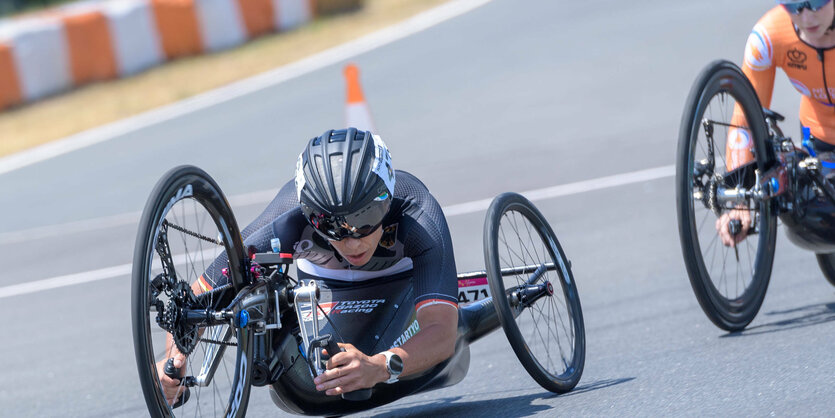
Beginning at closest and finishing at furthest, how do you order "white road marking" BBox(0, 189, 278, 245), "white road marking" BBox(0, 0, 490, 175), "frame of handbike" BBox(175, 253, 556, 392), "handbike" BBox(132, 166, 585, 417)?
"handbike" BBox(132, 166, 585, 417) → "frame of handbike" BBox(175, 253, 556, 392) → "white road marking" BBox(0, 189, 278, 245) → "white road marking" BBox(0, 0, 490, 175)

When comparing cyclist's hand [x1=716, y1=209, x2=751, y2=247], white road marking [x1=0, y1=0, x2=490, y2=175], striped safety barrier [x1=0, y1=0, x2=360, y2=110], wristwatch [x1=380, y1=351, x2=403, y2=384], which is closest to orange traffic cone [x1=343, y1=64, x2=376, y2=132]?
white road marking [x1=0, y1=0, x2=490, y2=175]

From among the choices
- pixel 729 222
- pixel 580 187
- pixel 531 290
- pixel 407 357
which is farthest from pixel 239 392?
pixel 580 187

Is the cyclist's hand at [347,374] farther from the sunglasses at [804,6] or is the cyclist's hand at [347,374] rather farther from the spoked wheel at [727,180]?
the sunglasses at [804,6]

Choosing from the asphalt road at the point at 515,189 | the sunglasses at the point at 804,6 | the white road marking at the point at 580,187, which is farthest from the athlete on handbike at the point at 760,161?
the white road marking at the point at 580,187

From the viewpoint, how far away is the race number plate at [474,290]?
18.2 feet

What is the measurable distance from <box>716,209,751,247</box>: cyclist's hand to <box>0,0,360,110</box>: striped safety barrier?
11651 millimetres

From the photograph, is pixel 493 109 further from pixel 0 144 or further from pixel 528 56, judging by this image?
pixel 0 144

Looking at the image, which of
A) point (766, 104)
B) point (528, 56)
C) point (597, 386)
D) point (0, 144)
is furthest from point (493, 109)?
point (597, 386)

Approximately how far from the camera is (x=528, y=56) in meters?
15.2

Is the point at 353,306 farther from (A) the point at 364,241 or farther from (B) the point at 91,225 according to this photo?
(B) the point at 91,225

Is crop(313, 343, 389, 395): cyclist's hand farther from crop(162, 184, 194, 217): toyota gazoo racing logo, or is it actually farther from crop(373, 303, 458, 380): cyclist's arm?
crop(162, 184, 194, 217): toyota gazoo racing logo

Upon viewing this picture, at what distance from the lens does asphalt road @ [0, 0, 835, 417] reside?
18.1 ft

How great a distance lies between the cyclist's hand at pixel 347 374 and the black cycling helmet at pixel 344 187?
1.54 feet

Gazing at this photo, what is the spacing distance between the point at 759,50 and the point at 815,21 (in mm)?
356
